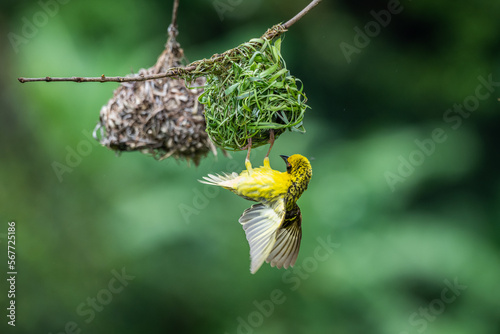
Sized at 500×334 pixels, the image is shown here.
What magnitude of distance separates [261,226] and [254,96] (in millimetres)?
430

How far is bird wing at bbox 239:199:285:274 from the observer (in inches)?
70.2

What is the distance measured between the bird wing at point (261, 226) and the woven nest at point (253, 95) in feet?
0.76

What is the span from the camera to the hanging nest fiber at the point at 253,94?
1907 mm

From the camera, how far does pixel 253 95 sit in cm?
190

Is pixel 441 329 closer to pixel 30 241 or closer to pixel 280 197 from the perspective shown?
pixel 280 197

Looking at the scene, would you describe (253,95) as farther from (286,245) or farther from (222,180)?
(286,245)

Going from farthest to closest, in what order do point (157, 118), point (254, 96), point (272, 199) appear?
point (157, 118)
point (272, 199)
point (254, 96)

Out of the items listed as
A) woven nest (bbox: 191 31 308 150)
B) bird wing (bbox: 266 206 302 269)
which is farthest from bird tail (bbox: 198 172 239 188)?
bird wing (bbox: 266 206 302 269)

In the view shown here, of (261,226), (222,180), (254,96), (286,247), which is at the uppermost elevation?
(254,96)

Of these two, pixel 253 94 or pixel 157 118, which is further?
pixel 157 118

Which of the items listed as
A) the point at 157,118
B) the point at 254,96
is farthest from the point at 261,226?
the point at 157,118

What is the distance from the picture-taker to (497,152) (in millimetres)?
4516

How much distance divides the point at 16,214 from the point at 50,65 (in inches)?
55.5

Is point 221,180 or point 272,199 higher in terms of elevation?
point 221,180
